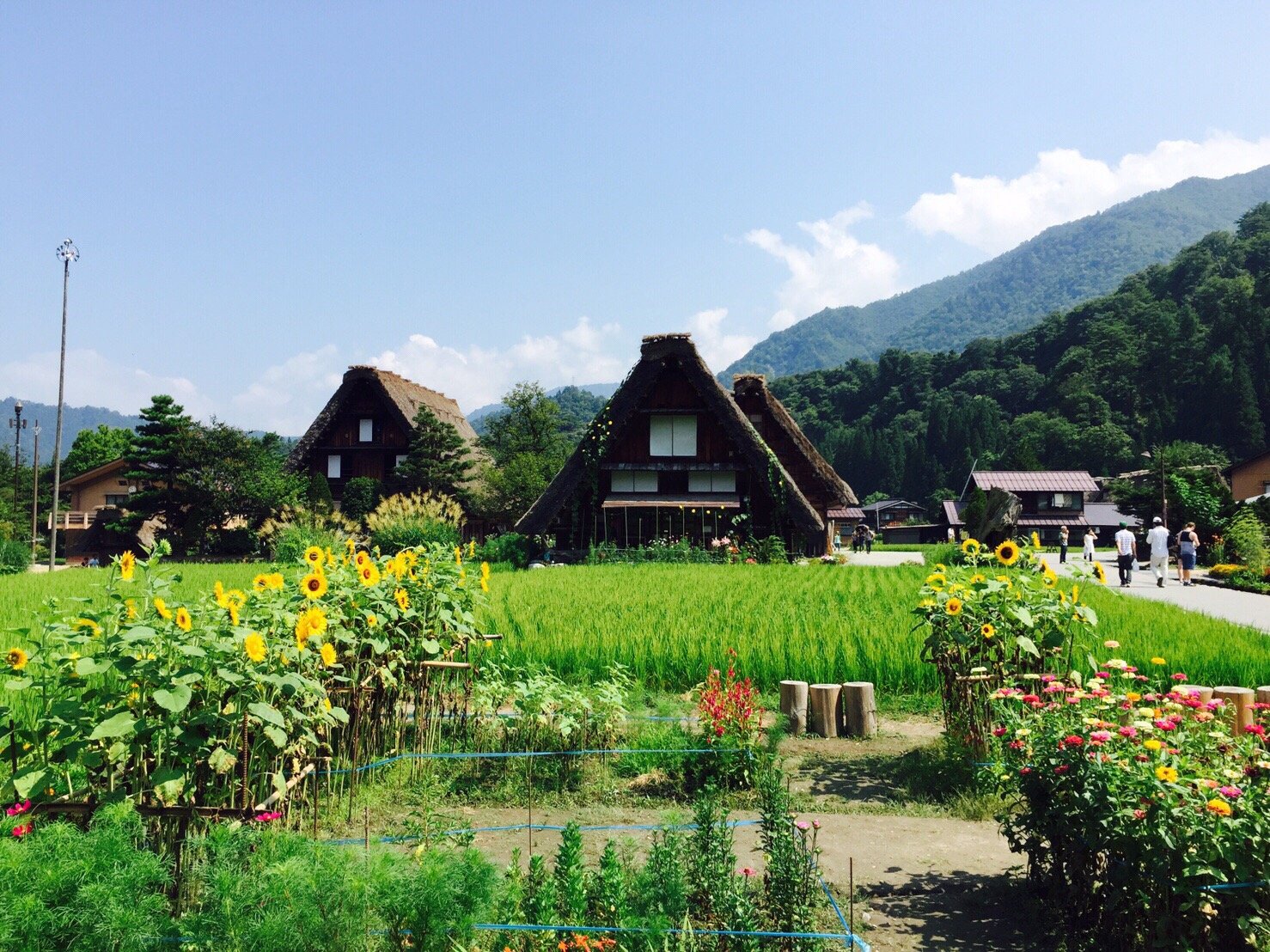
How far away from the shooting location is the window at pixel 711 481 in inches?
873

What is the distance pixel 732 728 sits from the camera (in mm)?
4723

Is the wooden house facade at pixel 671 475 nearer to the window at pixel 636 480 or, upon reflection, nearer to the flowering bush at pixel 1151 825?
the window at pixel 636 480

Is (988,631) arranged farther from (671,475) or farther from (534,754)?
(671,475)

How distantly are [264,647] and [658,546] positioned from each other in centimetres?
1631

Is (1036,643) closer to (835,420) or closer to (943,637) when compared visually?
(943,637)

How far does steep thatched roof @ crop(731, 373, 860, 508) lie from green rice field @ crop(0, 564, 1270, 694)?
40.8 ft

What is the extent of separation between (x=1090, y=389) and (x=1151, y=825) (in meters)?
68.7

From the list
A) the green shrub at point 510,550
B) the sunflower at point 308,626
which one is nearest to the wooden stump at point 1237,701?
the sunflower at point 308,626

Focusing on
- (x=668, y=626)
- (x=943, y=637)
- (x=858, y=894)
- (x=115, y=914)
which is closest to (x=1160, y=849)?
(x=858, y=894)

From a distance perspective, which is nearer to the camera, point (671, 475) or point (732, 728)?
point (732, 728)

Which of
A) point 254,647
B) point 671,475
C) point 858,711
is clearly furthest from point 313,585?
point 671,475

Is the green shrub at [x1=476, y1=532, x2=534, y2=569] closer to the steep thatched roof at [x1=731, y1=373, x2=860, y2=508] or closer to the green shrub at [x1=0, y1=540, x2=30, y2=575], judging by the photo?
the steep thatched roof at [x1=731, y1=373, x2=860, y2=508]

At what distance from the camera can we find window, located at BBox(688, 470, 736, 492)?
22172 millimetres

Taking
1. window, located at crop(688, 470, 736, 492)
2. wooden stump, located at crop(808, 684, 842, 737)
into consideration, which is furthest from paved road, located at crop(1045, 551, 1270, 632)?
window, located at crop(688, 470, 736, 492)
